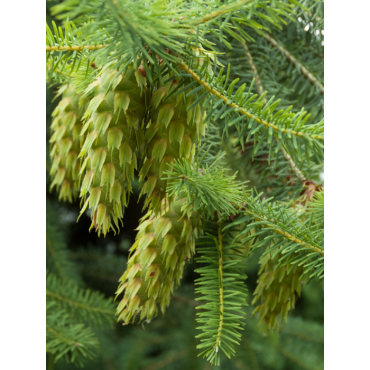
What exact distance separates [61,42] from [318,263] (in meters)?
0.32

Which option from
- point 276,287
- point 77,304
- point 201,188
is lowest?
point 77,304

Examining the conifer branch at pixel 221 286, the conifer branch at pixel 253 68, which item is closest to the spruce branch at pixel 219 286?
the conifer branch at pixel 221 286

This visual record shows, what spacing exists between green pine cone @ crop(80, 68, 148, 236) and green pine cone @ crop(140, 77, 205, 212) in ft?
0.04

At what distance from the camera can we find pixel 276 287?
0.39m

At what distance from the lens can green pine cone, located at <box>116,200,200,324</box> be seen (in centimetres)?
34

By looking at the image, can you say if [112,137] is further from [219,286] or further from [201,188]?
[219,286]

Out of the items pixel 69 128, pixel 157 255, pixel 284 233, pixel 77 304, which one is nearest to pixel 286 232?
pixel 284 233

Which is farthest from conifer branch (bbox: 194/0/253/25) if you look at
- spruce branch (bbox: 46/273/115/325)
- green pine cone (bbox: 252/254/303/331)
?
spruce branch (bbox: 46/273/115/325)

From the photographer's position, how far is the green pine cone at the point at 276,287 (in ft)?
1.26

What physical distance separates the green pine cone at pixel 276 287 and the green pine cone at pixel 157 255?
9cm

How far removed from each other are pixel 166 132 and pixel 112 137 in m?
0.04

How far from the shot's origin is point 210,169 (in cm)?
33

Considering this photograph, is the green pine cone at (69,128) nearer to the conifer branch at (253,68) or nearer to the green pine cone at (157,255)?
the green pine cone at (157,255)

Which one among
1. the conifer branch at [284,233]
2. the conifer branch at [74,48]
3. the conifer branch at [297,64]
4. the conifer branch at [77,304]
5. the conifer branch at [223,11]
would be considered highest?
the conifer branch at [297,64]
